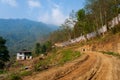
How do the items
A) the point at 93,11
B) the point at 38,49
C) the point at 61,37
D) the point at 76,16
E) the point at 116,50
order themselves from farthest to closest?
the point at 61,37 → the point at 38,49 → the point at 76,16 → the point at 93,11 → the point at 116,50

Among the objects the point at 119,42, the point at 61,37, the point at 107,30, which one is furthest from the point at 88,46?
the point at 61,37

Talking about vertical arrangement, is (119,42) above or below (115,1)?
below

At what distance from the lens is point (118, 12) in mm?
70000

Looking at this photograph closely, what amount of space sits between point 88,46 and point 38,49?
6136 centimetres

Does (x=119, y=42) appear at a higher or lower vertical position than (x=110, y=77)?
higher

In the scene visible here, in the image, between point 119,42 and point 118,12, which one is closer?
point 119,42

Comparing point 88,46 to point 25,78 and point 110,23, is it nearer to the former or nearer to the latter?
point 110,23

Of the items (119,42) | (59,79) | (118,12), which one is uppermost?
(118,12)

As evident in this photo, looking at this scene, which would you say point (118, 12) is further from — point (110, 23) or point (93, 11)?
point (93, 11)

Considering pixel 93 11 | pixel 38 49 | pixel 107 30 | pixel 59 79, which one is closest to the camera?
pixel 59 79

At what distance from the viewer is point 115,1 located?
6238 cm

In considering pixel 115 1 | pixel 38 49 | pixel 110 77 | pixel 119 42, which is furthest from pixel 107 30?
pixel 38 49

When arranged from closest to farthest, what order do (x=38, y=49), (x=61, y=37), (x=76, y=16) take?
(x=76, y=16) → (x=38, y=49) → (x=61, y=37)

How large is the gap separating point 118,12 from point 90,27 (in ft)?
70.9
